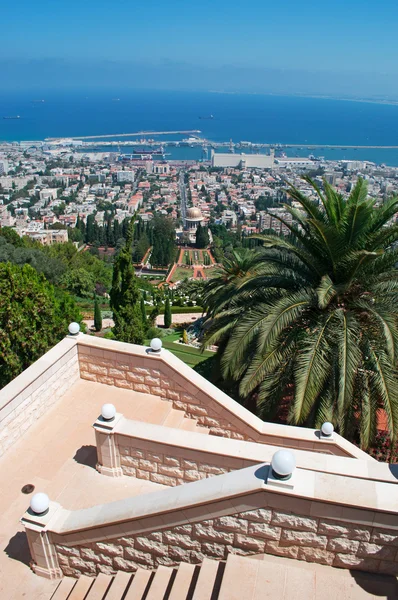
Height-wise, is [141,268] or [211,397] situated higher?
[211,397]

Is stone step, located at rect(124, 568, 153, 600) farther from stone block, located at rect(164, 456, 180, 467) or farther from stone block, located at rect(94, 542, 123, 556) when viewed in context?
stone block, located at rect(164, 456, 180, 467)

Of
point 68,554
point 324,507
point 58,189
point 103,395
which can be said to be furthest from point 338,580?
point 58,189

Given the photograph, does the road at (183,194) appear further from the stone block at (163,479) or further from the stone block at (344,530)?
the stone block at (344,530)

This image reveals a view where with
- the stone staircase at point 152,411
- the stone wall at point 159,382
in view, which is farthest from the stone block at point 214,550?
the stone staircase at point 152,411

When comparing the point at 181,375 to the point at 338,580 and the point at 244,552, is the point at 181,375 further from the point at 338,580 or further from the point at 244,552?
the point at 338,580

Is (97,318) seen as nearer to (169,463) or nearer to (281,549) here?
(169,463)

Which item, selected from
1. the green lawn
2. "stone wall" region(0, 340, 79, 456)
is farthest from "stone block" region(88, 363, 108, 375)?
the green lawn

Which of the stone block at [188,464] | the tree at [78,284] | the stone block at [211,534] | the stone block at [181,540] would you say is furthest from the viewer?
the tree at [78,284]
